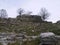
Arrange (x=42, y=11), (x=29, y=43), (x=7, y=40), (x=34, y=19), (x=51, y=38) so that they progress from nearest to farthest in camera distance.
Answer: (x=51, y=38), (x=29, y=43), (x=7, y=40), (x=34, y=19), (x=42, y=11)

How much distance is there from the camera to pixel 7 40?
1070cm

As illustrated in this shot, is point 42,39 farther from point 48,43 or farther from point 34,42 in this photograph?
point 34,42

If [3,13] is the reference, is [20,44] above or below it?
below

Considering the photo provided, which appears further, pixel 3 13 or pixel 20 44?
pixel 3 13

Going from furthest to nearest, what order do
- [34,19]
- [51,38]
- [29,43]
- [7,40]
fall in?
[34,19] < [7,40] < [29,43] < [51,38]

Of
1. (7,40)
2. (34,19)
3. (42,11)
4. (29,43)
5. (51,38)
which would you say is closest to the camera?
(51,38)

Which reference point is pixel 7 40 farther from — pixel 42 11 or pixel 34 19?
pixel 42 11

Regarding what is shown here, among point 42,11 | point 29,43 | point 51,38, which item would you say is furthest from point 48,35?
point 42,11

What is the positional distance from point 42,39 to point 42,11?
35.1 metres

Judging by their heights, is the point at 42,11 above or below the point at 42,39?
above

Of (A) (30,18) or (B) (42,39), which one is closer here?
(B) (42,39)

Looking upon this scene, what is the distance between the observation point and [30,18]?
3011cm

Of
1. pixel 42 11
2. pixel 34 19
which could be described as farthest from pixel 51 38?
pixel 42 11

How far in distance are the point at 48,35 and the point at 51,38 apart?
22 centimetres
